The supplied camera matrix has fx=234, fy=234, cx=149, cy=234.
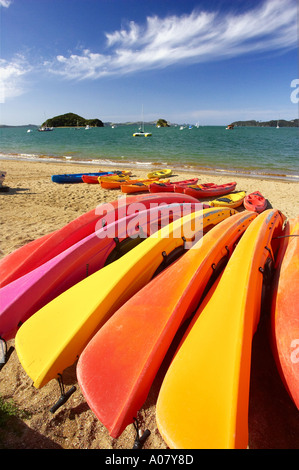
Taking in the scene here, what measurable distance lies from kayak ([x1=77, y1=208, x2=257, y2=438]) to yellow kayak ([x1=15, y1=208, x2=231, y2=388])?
0.48 ft

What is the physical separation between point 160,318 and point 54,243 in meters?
2.06

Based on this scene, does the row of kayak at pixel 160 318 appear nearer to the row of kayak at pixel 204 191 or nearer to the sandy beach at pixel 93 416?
the sandy beach at pixel 93 416

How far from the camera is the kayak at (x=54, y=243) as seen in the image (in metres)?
3.10

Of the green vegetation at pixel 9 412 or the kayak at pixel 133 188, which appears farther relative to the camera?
the kayak at pixel 133 188

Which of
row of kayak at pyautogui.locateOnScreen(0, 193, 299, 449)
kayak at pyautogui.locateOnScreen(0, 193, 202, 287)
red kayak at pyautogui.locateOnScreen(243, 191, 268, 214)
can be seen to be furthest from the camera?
red kayak at pyautogui.locateOnScreen(243, 191, 268, 214)

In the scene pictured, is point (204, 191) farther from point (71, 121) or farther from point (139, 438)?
point (71, 121)

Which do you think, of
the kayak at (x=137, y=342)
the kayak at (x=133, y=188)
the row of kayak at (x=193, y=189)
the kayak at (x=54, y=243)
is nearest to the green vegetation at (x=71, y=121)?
the row of kayak at (x=193, y=189)

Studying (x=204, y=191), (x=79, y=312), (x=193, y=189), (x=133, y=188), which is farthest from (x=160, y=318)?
(x=133, y=188)

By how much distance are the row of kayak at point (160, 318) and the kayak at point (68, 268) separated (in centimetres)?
1

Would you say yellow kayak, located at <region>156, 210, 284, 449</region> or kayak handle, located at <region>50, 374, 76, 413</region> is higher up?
yellow kayak, located at <region>156, 210, 284, 449</region>

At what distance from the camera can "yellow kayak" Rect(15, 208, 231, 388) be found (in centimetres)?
187

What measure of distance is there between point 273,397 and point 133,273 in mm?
1668

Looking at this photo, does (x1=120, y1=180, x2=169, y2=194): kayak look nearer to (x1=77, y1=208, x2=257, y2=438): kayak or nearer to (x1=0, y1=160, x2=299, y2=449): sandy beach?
(x1=77, y1=208, x2=257, y2=438): kayak

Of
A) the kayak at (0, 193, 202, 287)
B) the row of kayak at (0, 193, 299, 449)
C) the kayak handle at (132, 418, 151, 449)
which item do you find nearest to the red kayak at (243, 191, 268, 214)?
the row of kayak at (0, 193, 299, 449)
